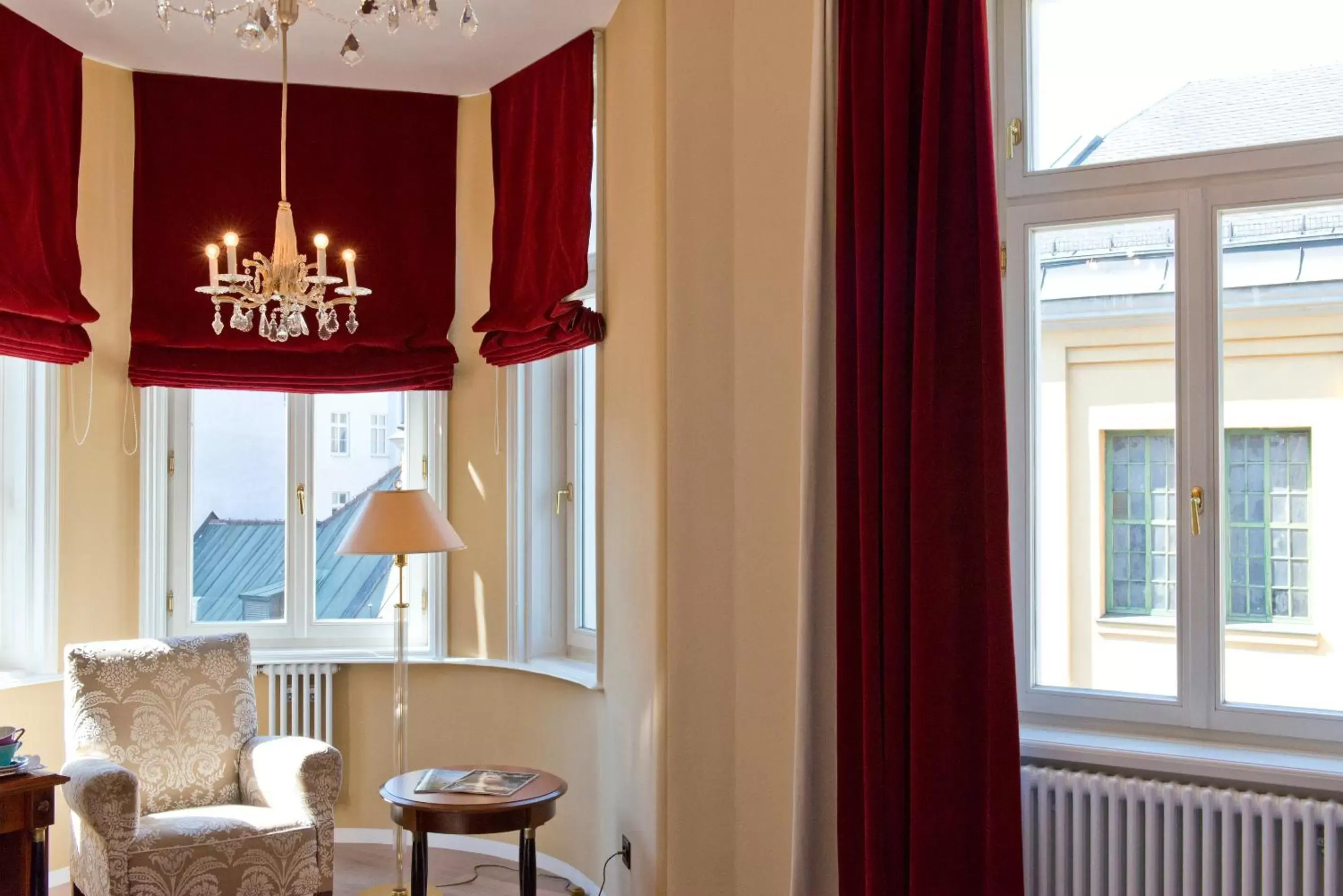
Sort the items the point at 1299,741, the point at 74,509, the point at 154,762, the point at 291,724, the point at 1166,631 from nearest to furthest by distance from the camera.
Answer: the point at 1299,741 → the point at 1166,631 → the point at 154,762 → the point at 74,509 → the point at 291,724

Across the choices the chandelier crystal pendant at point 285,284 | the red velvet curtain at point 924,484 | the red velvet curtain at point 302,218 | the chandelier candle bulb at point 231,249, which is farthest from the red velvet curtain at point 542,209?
the red velvet curtain at point 924,484

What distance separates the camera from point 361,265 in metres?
4.53

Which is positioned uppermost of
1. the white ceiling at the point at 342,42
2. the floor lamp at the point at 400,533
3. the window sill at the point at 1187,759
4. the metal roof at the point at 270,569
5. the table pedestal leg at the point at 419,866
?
the white ceiling at the point at 342,42

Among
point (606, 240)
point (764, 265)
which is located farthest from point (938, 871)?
point (606, 240)

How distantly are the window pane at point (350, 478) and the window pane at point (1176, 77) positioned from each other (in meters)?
2.82

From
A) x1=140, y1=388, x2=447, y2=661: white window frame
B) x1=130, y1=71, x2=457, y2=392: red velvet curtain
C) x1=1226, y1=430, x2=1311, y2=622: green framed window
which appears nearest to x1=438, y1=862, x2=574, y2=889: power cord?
x1=140, y1=388, x2=447, y2=661: white window frame

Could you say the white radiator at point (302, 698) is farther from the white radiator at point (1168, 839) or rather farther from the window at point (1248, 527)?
the window at point (1248, 527)

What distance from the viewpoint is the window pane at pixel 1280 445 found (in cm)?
266

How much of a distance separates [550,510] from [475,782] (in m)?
1.33

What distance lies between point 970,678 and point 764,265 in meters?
1.26

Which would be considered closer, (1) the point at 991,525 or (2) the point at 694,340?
(1) the point at 991,525

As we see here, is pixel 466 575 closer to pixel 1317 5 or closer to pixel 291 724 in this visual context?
pixel 291 724

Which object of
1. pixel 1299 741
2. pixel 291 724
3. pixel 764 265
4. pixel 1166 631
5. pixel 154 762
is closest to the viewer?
pixel 1299 741

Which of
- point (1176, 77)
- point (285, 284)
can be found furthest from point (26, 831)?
point (1176, 77)
